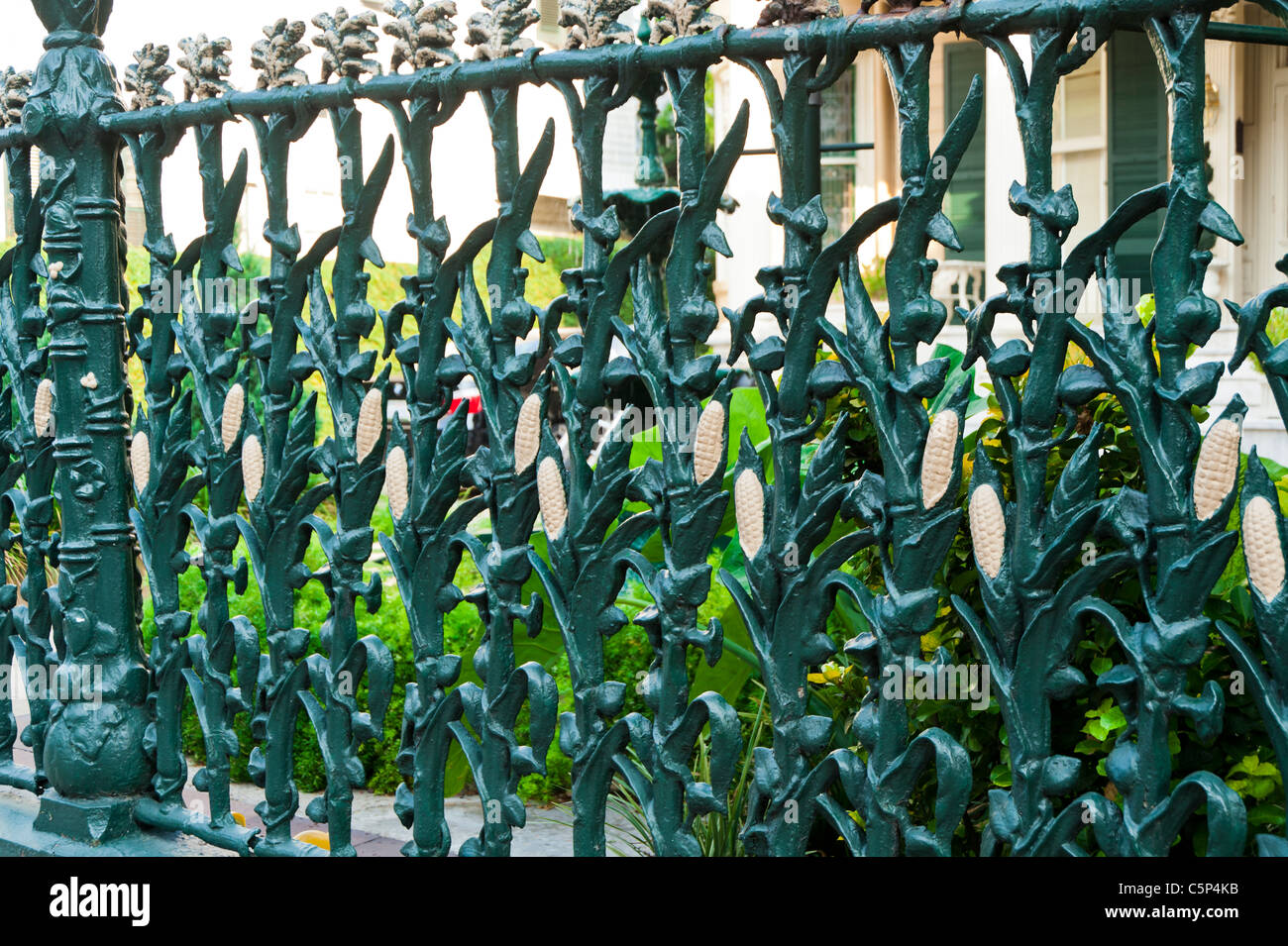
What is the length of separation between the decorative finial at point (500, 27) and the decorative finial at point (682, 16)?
0.31 metres

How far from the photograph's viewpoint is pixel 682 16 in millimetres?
2307

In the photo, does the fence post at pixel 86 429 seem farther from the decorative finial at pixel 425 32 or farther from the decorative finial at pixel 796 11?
the decorative finial at pixel 796 11

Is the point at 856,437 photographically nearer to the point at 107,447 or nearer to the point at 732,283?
the point at 107,447

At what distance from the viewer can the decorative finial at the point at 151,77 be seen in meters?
3.16

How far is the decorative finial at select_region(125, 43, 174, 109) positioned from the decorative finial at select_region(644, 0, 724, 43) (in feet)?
4.81

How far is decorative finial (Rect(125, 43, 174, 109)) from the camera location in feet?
10.4

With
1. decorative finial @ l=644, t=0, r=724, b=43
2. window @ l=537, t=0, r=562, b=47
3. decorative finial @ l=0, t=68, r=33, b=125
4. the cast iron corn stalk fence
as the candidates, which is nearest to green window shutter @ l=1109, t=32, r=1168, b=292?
the cast iron corn stalk fence

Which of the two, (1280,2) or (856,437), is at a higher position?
(1280,2)

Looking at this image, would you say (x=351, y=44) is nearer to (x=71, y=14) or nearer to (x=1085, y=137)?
(x=71, y=14)

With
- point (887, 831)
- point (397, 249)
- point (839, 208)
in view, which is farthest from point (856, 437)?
point (397, 249)

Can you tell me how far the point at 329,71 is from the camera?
9.11 feet

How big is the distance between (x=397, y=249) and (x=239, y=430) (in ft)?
39.1
